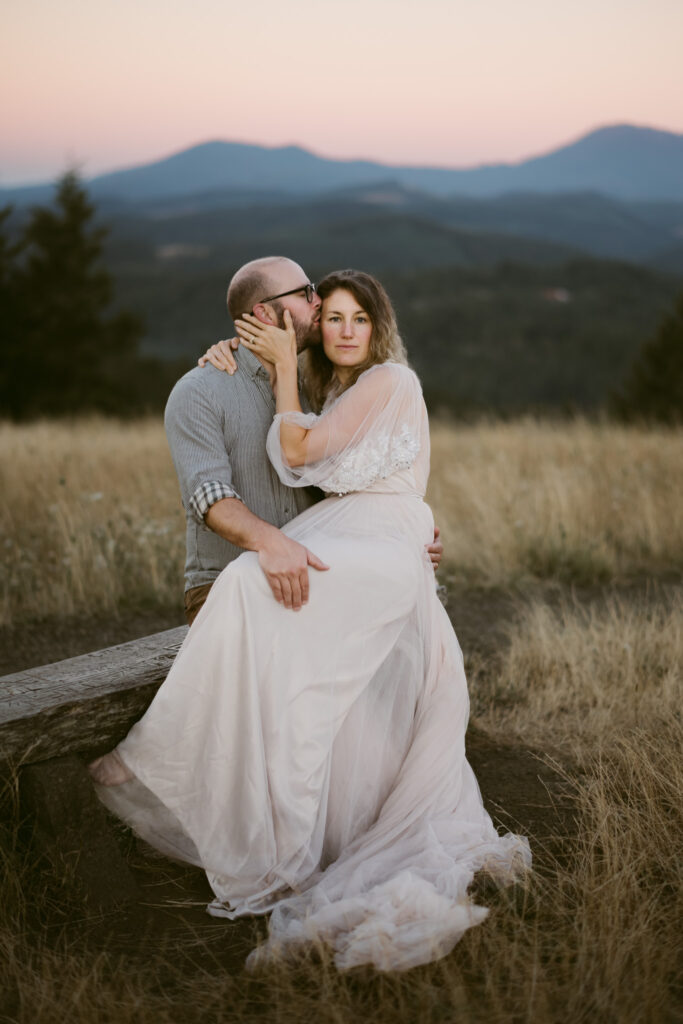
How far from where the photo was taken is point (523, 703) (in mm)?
4320

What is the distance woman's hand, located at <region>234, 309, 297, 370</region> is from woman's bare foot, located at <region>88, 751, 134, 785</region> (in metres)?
1.42

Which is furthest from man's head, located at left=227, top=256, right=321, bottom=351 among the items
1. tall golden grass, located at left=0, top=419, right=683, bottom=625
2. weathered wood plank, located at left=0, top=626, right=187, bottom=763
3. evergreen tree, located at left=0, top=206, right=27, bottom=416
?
evergreen tree, located at left=0, top=206, right=27, bottom=416

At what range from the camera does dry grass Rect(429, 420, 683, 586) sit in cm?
659

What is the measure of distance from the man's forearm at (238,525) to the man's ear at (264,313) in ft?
2.29

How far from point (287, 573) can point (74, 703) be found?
749 mm

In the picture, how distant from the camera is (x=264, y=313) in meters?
3.29

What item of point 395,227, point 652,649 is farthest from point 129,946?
point 395,227

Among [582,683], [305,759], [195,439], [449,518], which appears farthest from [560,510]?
[305,759]

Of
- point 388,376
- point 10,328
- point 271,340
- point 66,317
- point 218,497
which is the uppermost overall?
point 66,317

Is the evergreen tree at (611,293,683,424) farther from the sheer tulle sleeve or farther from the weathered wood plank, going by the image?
the weathered wood plank

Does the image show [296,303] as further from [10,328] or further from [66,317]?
[66,317]

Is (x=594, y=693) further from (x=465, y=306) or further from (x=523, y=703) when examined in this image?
(x=465, y=306)

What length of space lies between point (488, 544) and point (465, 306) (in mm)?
92081

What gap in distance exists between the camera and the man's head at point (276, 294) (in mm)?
3252
